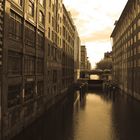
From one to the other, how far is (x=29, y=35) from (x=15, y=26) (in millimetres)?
6234

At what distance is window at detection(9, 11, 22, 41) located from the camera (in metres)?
27.2

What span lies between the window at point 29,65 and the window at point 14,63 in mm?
2622

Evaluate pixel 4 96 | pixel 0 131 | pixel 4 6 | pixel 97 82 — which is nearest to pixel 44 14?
pixel 4 6

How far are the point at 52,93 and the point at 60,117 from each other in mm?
10932

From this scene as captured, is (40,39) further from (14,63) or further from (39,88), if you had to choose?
(14,63)

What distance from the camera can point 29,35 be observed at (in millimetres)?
34719

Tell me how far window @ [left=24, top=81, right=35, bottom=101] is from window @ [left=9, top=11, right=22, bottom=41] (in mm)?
6953

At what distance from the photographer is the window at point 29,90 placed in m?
33.1

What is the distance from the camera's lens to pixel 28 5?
33.6 m

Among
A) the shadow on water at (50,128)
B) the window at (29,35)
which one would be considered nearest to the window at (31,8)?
the window at (29,35)

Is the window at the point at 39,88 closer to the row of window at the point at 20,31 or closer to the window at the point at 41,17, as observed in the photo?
the row of window at the point at 20,31

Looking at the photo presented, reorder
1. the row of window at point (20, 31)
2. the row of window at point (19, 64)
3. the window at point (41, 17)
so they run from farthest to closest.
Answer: the window at point (41, 17), the row of window at point (20, 31), the row of window at point (19, 64)

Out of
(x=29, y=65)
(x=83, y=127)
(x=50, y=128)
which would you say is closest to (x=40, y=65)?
(x=29, y=65)

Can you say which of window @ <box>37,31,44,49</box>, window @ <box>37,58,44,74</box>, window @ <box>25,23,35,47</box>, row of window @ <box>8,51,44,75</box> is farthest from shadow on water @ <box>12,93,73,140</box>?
window @ <box>37,31,44,49</box>
